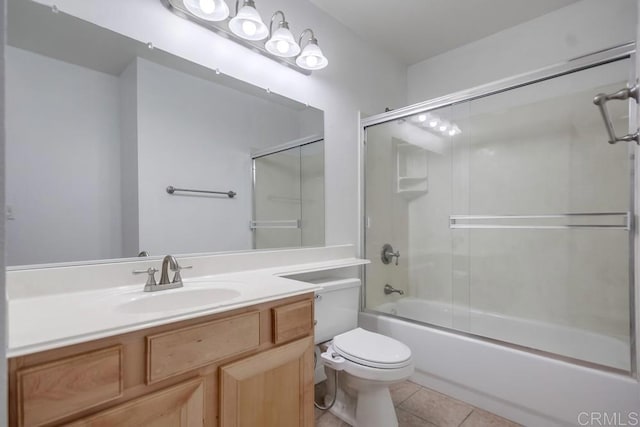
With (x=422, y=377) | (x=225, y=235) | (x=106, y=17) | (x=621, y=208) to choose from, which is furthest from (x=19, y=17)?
(x=621, y=208)

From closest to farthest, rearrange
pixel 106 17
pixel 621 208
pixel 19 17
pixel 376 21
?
1. pixel 19 17
2. pixel 106 17
3. pixel 621 208
4. pixel 376 21

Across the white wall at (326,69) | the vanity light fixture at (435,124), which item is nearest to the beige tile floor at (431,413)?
the white wall at (326,69)

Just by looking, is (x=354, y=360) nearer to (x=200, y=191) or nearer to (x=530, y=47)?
(x=200, y=191)

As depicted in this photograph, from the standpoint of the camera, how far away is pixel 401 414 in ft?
5.49

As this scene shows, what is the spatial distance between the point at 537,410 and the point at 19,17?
8.99 feet

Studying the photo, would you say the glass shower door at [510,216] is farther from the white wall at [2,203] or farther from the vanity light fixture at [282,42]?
the white wall at [2,203]

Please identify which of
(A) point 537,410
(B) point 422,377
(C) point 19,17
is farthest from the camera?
(B) point 422,377

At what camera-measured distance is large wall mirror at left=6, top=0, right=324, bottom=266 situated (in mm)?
1073

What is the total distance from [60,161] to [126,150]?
0.22 m

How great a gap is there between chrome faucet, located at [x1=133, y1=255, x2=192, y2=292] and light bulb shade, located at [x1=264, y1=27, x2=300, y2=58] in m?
1.21

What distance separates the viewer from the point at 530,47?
7.13 ft

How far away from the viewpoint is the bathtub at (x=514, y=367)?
138cm

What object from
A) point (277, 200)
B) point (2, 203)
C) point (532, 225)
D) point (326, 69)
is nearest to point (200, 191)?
point (277, 200)

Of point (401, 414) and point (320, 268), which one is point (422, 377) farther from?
point (320, 268)
